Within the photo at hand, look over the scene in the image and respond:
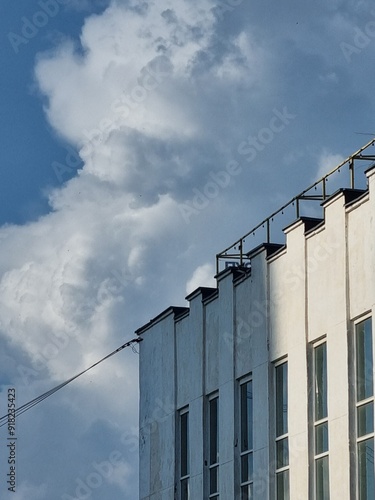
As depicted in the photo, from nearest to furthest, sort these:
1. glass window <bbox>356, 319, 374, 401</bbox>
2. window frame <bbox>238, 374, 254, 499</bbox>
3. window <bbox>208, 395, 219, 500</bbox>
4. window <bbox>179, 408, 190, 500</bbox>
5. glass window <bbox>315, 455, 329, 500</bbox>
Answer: glass window <bbox>356, 319, 374, 401</bbox> < glass window <bbox>315, 455, 329, 500</bbox> < window frame <bbox>238, 374, 254, 499</bbox> < window <bbox>208, 395, 219, 500</bbox> < window <bbox>179, 408, 190, 500</bbox>

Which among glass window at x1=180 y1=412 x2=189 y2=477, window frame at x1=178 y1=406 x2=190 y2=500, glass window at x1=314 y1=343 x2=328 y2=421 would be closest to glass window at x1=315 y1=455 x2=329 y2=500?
glass window at x1=314 y1=343 x2=328 y2=421

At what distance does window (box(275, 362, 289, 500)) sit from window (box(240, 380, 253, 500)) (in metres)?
1.56

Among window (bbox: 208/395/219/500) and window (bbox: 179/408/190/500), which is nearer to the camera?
window (bbox: 208/395/219/500)

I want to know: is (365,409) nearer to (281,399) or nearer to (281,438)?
(281,438)

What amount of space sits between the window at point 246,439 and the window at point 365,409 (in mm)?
5906

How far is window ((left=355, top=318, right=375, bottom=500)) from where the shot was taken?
29.9 meters

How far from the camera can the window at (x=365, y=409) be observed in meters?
29.9

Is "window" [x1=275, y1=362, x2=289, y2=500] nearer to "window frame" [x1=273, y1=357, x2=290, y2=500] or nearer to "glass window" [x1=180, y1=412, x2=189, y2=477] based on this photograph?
"window frame" [x1=273, y1=357, x2=290, y2=500]

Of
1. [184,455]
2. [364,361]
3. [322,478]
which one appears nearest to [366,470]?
[322,478]

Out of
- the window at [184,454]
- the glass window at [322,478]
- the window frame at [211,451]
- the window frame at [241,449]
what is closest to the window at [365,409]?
the glass window at [322,478]

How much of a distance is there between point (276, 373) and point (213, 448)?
14.0 feet

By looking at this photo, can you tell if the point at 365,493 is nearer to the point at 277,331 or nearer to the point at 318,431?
the point at 318,431

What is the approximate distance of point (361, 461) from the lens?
30.2 meters

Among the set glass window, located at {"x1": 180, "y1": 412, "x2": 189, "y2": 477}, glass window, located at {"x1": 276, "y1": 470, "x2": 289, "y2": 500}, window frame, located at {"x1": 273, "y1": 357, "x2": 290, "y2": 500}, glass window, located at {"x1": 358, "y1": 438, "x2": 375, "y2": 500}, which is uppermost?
glass window, located at {"x1": 180, "y1": 412, "x2": 189, "y2": 477}
